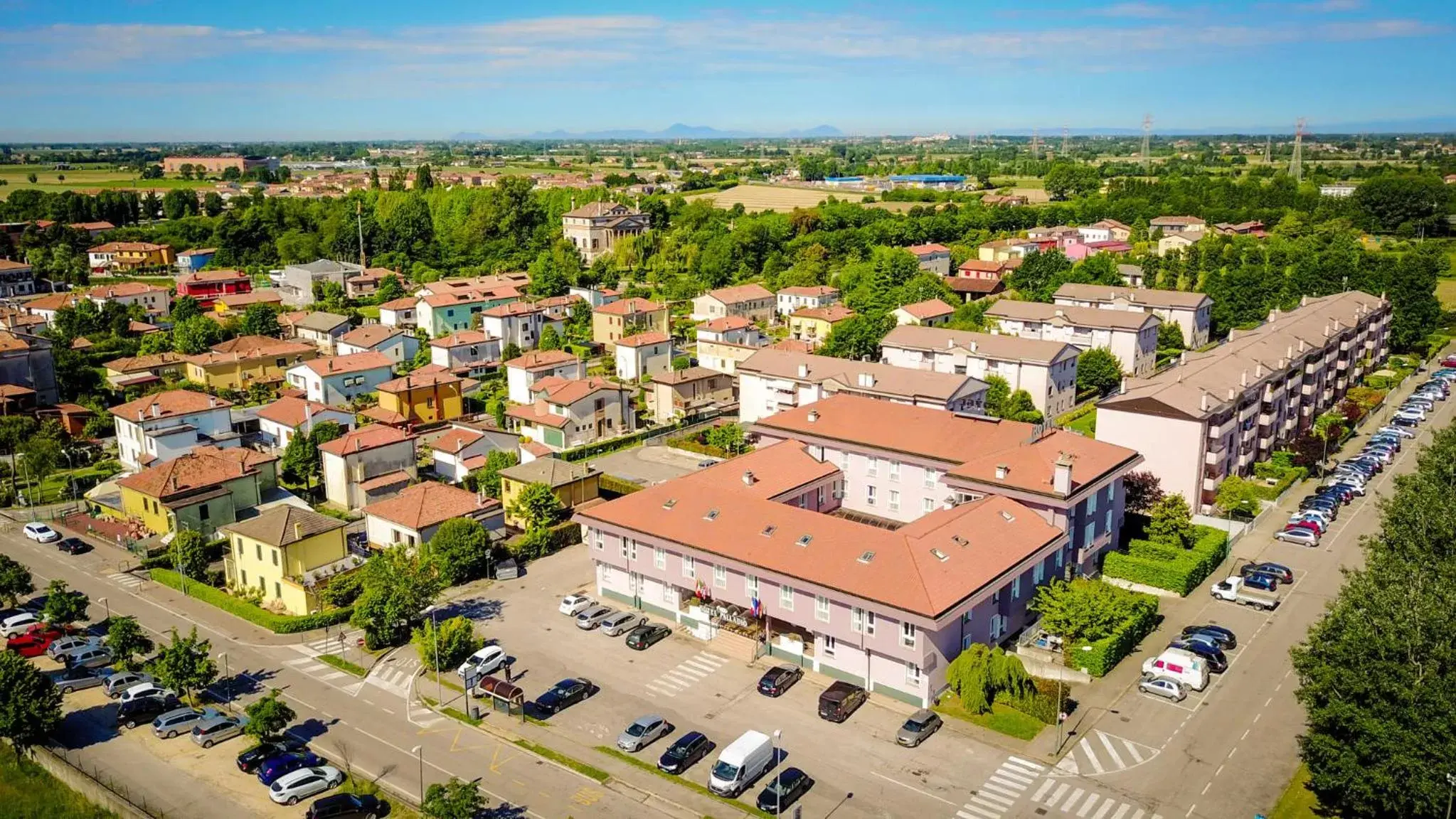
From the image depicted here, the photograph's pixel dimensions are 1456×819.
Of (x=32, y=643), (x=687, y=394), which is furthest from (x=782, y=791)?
(x=687, y=394)

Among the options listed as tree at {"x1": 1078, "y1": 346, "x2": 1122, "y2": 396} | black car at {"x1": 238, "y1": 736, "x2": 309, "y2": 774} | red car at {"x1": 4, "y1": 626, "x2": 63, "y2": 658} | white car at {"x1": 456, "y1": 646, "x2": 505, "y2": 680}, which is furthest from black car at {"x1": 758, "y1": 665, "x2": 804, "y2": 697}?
tree at {"x1": 1078, "y1": 346, "x2": 1122, "y2": 396}

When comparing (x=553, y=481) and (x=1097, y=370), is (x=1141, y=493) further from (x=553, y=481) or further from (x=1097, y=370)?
(x=553, y=481)

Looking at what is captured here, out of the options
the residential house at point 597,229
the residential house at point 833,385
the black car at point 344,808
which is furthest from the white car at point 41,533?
→ the residential house at point 597,229

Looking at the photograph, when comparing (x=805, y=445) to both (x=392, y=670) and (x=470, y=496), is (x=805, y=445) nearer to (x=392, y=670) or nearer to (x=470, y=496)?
(x=470, y=496)

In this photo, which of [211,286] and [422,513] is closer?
[422,513]

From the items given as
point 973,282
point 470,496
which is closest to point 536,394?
point 470,496

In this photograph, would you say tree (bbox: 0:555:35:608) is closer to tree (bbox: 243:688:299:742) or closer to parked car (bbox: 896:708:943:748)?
tree (bbox: 243:688:299:742)
